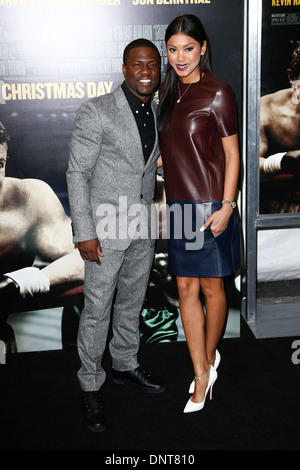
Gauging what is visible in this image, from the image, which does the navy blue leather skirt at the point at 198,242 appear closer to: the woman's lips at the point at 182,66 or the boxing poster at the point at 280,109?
the woman's lips at the point at 182,66

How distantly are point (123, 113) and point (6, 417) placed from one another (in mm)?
1459

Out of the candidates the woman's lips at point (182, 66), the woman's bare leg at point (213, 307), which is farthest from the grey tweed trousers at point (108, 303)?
the woman's lips at point (182, 66)

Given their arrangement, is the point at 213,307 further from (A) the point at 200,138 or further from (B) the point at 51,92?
(B) the point at 51,92

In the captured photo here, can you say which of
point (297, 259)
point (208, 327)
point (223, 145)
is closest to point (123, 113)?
point (223, 145)

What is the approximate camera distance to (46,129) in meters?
2.53

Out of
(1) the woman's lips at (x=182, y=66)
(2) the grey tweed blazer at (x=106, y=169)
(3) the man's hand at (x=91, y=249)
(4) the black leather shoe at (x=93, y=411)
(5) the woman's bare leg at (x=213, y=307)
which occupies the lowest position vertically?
(4) the black leather shoe at (x=93, y=411)

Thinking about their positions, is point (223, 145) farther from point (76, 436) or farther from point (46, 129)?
point (76, 436)

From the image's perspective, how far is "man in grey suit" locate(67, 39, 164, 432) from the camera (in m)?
2.04

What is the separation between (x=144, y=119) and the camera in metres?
2.16

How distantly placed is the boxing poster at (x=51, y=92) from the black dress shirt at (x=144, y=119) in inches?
18.1

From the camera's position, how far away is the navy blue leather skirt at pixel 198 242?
215 cm

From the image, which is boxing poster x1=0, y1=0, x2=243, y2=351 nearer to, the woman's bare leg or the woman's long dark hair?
the woman's long dark hair

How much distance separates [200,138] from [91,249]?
66cm

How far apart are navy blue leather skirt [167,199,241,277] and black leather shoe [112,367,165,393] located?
1.98 feet
